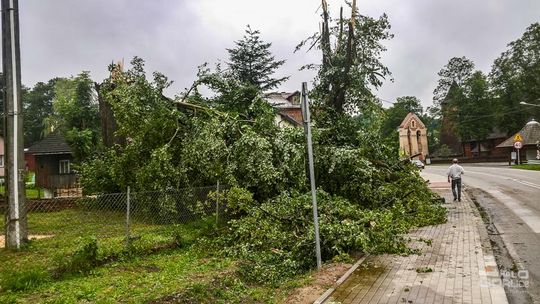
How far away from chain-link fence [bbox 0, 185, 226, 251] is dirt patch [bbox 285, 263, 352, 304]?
3423mm

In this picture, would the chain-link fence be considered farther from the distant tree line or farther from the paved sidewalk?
the distant tree line

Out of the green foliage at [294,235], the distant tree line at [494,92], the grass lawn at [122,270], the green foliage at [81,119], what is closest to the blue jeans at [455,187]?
the green foliage at [294,235]

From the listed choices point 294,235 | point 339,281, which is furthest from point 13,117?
point 339,281

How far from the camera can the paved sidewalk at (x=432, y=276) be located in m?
5.90

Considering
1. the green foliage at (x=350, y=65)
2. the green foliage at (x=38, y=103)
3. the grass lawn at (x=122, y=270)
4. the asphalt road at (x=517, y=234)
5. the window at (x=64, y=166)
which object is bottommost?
the asphalt road at (x=517, y=234)

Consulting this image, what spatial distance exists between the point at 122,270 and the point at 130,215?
97.0 inches

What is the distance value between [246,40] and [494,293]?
2227cm

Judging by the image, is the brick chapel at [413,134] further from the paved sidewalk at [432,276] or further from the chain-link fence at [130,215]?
the chain-link fence at [130,215]

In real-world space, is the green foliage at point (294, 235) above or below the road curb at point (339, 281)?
above

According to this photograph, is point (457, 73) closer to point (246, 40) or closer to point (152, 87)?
point (246, 40)

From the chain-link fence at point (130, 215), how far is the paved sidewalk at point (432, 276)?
13.4ft

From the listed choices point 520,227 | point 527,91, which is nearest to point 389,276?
point 520,227

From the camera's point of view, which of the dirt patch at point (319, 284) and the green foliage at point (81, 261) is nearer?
the dirt patch at point (319, 284)

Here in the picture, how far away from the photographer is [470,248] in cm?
878
